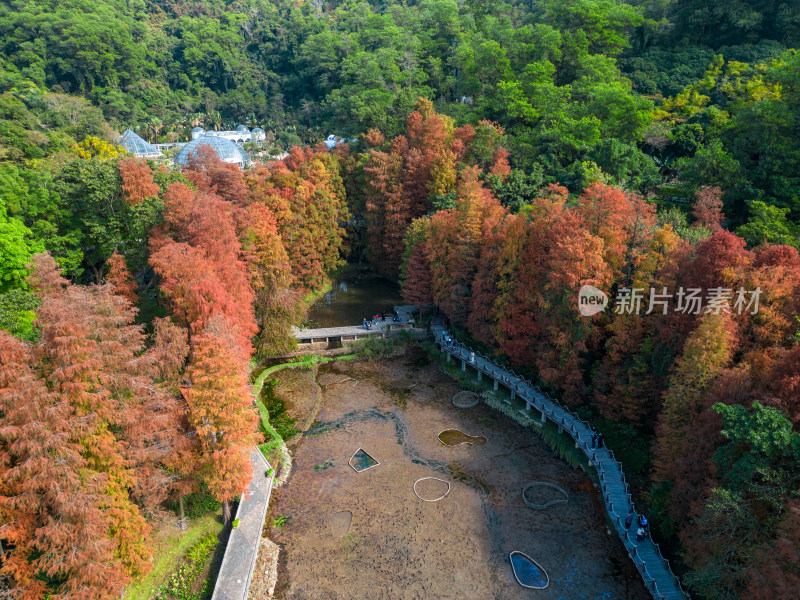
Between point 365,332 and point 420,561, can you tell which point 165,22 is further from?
point 420,561

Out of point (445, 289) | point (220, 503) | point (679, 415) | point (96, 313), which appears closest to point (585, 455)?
point (679, 415)

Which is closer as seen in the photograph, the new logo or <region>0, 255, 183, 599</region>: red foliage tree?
<region>0, 255, 183, 599</region>: red foliage tree

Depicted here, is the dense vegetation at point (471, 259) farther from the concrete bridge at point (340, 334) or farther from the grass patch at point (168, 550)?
the concrete bridge at point (340, 334)

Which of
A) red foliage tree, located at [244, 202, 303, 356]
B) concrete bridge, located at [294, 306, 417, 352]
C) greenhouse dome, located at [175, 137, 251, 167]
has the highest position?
greenhouse dome, located at [175, 137, 251, 167]

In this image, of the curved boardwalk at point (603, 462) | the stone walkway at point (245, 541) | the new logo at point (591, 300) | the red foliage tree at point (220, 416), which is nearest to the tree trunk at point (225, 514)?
the stone walkway at point (245, 541)

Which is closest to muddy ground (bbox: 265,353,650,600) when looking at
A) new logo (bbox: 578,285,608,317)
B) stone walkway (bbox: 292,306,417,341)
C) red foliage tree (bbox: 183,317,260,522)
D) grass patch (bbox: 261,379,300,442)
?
grass patch (bbox: 261,379,300,442)

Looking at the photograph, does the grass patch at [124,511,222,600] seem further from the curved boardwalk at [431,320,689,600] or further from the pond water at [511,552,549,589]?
the curved boardwalk at [431,320,689,600]
